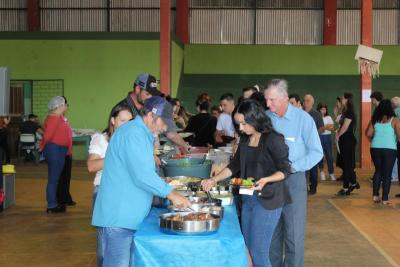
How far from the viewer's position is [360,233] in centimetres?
757

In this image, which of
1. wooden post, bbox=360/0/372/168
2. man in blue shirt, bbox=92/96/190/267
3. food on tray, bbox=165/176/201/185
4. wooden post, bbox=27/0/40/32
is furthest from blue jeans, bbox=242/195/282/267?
wooden post, bbox=27/0/40/32

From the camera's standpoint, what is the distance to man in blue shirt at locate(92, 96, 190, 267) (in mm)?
3646

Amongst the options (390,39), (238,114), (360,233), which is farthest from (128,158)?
(390,39)

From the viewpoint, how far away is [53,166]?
8.70 metres

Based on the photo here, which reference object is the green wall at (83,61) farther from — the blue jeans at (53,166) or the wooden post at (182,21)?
the blue jeans at (53,166)

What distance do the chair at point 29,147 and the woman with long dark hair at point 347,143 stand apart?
8.05 m

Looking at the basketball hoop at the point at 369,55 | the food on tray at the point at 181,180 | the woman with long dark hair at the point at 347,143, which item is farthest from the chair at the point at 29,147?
the food on tray at the point at 181,180

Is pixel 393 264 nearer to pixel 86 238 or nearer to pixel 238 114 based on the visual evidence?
pixel 238 114

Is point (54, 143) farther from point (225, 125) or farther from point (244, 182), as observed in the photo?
point (244, 182)

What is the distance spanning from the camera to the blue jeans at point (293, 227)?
4820 mm

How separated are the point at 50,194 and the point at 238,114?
5.08 meters

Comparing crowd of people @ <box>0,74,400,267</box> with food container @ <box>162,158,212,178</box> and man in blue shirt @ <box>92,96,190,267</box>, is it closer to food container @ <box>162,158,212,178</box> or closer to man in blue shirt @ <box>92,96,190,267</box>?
man in blue shirt @ <box>92,96,190,267</box>

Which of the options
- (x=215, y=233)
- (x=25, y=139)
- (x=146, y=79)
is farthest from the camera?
(x=25, y=139)

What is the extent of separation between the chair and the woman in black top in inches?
477
